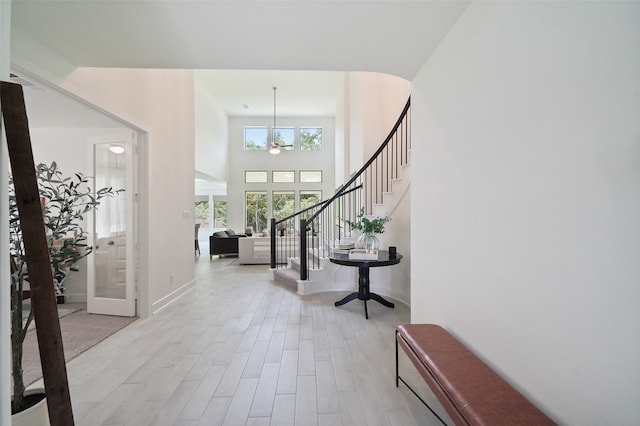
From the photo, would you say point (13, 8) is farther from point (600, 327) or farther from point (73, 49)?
point (600, 327)

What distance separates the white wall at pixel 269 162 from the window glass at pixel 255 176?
13cm

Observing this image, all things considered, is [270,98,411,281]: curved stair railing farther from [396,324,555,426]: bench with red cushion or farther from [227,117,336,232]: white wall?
[227,117,336,232]: white wall

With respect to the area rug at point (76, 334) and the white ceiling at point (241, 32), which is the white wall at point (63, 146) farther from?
the white ceiling at point (241, 32)

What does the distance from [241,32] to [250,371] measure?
2.54 metres

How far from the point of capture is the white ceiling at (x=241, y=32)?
1682mm

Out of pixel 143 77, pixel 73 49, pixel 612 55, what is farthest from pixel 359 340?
pixel 143 77

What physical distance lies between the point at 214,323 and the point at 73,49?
2.88m

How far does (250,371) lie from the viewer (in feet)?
7.66

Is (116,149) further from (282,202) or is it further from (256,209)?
(282,202)

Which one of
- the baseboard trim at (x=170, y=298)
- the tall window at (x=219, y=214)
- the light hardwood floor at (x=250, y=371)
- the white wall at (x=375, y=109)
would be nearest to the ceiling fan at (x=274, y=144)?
the white wall at (x=375, y=109)

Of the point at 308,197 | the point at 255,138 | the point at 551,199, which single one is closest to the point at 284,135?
the point at 255,138

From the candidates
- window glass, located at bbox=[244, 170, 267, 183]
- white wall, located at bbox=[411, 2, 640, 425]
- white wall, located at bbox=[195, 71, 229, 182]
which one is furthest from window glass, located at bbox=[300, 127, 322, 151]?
white wall, located at bbox=[411, 2, 640, 425]

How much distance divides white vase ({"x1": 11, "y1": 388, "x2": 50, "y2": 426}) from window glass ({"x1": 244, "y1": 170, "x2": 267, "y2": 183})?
33.3ft

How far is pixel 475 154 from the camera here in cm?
167
